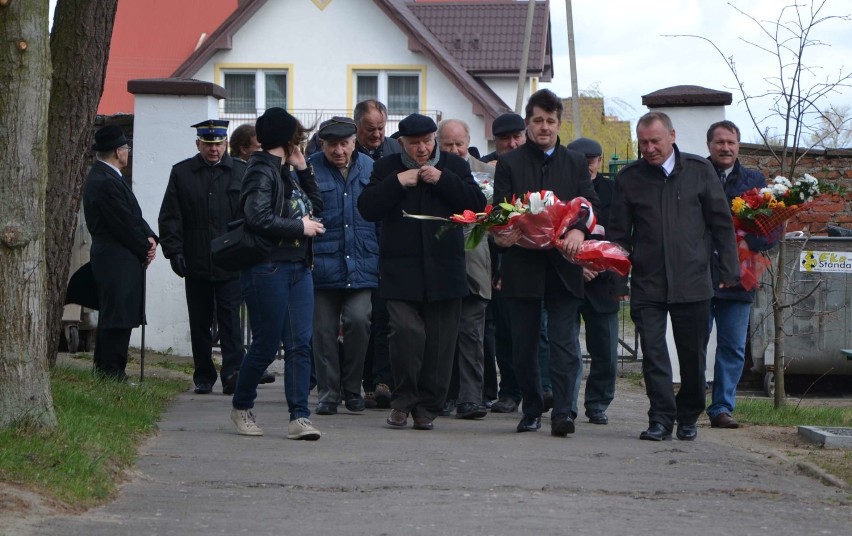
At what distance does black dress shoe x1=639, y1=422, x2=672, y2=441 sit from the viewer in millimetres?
8695

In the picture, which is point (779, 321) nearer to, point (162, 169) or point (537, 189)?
point (537, 189)

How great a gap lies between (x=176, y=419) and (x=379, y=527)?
3672mm

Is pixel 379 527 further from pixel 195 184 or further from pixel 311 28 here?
pixel 311 28

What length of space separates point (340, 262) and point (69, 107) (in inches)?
97.2

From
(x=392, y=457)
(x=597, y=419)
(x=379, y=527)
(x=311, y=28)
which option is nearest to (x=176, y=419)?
(x=392, y=457)

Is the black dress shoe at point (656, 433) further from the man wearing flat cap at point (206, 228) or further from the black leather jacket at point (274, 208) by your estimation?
the man wearing flat cap at point (206, 228)

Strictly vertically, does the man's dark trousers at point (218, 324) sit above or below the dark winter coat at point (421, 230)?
below

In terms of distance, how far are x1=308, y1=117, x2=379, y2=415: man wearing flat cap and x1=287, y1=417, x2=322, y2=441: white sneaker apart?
144cm

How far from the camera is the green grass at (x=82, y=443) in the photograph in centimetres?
621

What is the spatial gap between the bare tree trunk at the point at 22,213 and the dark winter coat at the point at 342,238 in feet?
8.73

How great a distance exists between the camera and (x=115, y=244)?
1080 centimetres

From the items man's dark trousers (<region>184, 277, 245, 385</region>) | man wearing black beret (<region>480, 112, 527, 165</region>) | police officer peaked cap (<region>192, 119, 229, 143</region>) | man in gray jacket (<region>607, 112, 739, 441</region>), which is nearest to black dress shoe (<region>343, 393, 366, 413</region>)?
man's dark trousers (<region>184, 277, 245, 385</region>)

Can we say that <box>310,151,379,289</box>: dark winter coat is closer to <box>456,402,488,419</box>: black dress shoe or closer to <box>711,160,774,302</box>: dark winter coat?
<box>456,402,488,419</box>: black dress shoe

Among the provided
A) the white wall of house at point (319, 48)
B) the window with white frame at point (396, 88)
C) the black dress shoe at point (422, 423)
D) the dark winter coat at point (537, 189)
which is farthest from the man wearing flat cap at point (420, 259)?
the window with white frame at point (396, 88)
